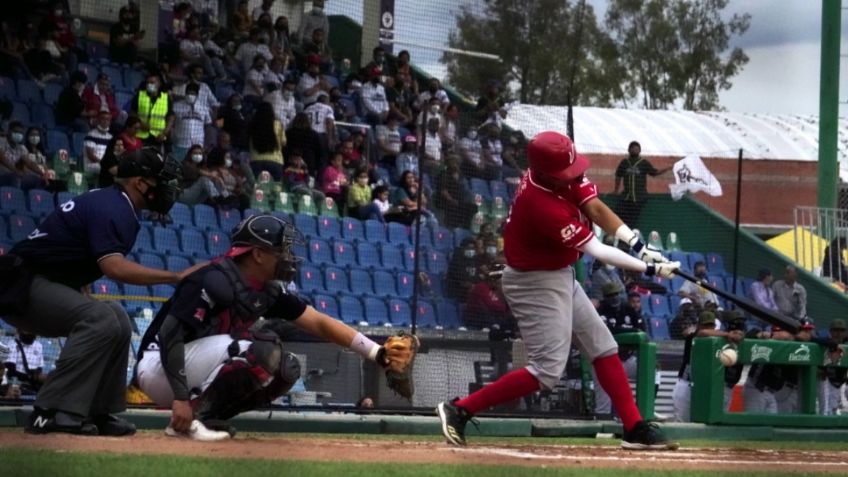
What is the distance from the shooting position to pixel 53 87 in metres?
13.3

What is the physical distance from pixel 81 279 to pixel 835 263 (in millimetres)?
11527

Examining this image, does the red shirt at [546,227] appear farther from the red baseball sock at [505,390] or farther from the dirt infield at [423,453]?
the dirt infield at [423,453]

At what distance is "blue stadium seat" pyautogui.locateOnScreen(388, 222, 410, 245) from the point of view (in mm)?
11492

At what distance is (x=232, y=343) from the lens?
251 inches

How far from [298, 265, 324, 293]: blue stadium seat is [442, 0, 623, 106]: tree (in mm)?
3513

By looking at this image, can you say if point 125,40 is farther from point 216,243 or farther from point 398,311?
point 398,311

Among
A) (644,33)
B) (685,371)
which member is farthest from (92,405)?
(685,371)

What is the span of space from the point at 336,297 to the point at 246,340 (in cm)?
559

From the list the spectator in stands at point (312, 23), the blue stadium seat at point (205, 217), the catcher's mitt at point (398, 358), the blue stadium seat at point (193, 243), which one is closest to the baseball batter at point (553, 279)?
the catcher's mitt at point (398, 358)

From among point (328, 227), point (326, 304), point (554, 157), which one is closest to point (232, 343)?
point (554, 157)

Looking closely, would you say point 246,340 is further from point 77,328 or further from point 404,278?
point 404,278

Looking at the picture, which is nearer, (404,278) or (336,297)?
(404,278)

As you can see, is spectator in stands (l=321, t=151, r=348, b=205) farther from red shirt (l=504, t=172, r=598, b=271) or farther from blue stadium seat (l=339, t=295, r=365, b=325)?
red shirt (l=504, t=172, r=598, b=271)

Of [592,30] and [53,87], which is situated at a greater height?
[592,30]
